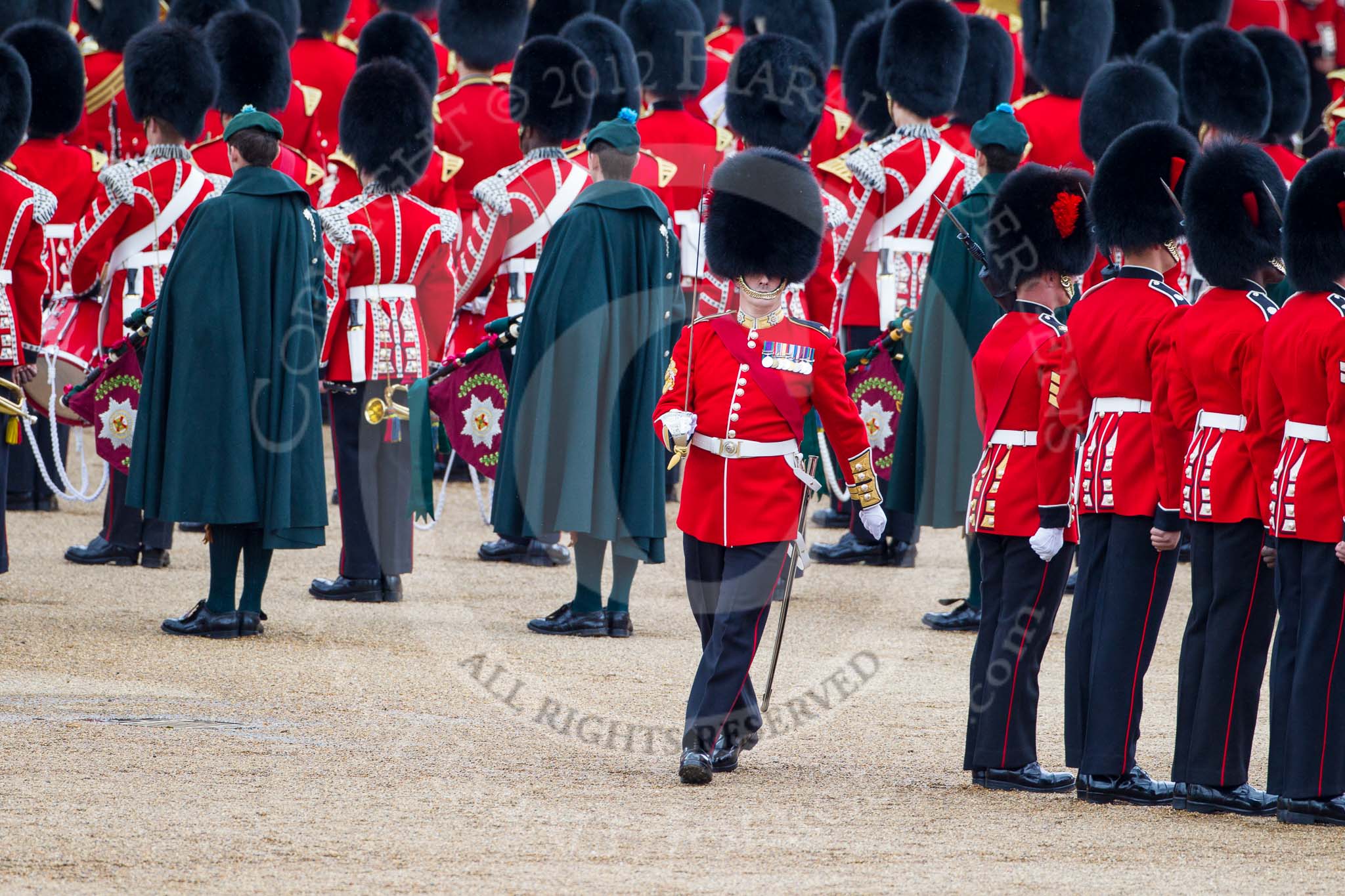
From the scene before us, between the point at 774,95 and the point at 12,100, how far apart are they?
2681 mm

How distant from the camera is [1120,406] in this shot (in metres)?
4.52

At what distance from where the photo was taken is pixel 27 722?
479 centimetres

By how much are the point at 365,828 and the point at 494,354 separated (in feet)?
9.99

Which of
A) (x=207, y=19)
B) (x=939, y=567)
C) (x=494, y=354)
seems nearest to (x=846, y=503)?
(x=939, y=567)

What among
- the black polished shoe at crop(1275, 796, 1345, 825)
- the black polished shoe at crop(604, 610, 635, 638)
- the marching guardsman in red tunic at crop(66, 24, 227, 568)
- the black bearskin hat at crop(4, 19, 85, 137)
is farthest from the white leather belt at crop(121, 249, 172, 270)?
the black polished shoe at crop(1275, 796, 1345, 825)

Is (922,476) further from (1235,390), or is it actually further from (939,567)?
(1235,390)

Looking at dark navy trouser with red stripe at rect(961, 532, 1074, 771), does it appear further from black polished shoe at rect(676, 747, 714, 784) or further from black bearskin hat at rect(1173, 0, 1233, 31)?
black bearskin hat at rect(1173, 0, 1233, 31)

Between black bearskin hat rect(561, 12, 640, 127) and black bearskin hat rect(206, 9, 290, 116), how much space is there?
1.31 metres

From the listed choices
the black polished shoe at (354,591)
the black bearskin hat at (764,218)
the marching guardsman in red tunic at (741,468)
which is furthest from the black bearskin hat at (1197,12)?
the marching guardsman in red tunic at (741,468)

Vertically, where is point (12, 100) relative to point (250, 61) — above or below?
below

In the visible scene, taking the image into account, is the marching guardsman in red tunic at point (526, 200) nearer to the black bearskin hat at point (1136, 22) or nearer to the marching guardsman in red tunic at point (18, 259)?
the marching guardsman in red tunic at point (18, 259)

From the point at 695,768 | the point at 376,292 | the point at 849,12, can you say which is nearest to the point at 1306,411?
the point at 695,768

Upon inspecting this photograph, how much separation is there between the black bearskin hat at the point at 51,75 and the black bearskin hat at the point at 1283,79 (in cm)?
444

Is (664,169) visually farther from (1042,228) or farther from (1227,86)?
(1042,228)
